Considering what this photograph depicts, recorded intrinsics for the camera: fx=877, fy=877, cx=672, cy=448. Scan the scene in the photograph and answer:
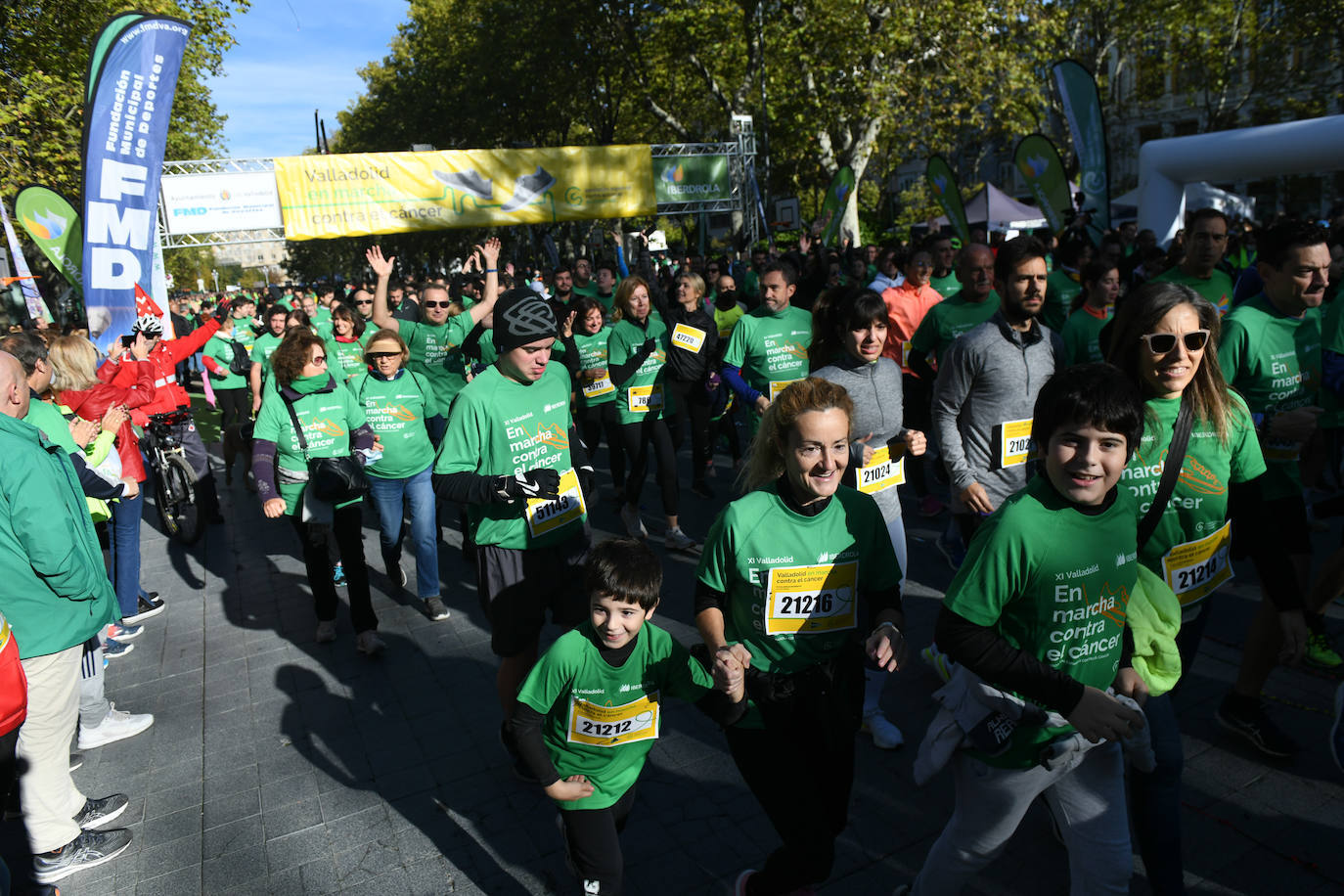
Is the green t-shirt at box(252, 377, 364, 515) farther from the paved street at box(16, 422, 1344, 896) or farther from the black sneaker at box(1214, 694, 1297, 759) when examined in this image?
the black sneaker at box(1214, 694, 1297, 759)

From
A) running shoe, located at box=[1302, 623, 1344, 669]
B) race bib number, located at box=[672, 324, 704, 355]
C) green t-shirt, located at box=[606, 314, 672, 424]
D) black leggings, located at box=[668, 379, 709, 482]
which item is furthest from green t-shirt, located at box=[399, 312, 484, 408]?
running shoe, located at box=[1302, 623, 1344, 669]

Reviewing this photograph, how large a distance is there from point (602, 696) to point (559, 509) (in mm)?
1255

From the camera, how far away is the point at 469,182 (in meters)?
20.5

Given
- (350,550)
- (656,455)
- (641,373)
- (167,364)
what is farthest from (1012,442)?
(167,364)

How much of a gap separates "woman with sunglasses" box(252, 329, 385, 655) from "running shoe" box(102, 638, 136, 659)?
1512 mm

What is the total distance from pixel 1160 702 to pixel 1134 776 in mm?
289

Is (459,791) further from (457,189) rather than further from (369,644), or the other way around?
(457,189)

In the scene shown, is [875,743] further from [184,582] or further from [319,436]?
[184,582]

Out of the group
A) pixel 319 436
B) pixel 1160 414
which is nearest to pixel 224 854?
pixel 319 436

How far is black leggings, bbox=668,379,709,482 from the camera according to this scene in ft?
25.0

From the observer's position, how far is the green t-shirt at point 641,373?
6824mm

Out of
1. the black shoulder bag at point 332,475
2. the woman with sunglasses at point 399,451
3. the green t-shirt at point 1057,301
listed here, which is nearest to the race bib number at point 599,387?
the woman with sunglasses at point 399,451

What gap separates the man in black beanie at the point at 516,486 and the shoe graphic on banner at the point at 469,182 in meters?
18.0

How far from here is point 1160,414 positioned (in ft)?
8.81
